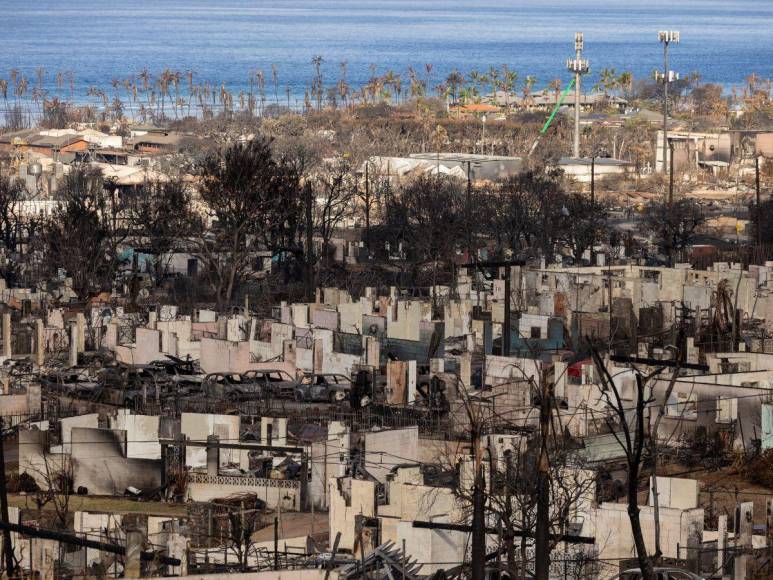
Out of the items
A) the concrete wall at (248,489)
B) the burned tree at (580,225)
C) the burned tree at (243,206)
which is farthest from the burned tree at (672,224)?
the concrete wall at (248,489)

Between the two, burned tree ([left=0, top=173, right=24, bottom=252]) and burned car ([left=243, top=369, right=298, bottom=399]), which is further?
burned tree ([left=0, top=173, right=24, bottom=252])

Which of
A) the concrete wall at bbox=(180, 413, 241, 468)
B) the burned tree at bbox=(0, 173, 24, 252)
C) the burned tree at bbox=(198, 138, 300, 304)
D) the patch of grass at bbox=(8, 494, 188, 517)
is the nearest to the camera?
the patch of grass at bbox=(8, 494, 188, 517)

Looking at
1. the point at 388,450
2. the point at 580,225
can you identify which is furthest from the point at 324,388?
the point at 580,225

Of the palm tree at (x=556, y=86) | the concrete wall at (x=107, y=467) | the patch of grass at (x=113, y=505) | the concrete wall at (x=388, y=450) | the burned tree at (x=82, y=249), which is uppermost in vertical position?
the palm tree at (x=556, y=86)

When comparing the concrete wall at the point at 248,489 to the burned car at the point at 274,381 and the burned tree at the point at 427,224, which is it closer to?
the burned car at the point at 274,381

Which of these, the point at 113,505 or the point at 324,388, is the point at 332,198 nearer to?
the point at 324,388

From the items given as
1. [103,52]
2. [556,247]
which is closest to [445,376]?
[556,247]

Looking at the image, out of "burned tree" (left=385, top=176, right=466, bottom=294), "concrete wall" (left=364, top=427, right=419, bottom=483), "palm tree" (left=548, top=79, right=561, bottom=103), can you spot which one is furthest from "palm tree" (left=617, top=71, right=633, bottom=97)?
"concrete wall" (left=364, top=427, right=419, bottom=483)

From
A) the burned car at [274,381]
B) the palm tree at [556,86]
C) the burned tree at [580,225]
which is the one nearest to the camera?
the burned car at [274,381]

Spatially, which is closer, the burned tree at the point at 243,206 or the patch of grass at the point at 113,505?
the patch of grass at the point at 113,505

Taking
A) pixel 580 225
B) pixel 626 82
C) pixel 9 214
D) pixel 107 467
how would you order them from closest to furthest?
pixel 107 467 < pixel 580 225 < pixel 9 214 < pixel 626 82

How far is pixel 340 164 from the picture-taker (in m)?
62.2

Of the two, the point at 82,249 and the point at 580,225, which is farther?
the point at 580,225

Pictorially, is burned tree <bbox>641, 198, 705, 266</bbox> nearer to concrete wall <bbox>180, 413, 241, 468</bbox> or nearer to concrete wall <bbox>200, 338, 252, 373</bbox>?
concrete wall <bbox>200, 338, 252, 373</bbox>
